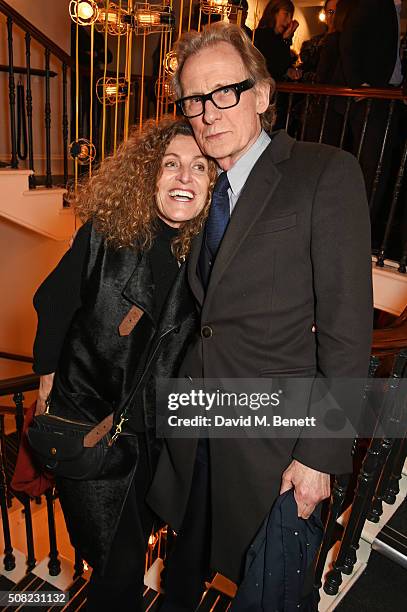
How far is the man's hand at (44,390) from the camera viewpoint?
1710 mm

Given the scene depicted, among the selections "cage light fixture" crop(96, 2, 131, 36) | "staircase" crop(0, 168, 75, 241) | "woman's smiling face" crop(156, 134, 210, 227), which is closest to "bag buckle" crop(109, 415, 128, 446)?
"woman's smiling face" crop(156, 134, 210, 227)

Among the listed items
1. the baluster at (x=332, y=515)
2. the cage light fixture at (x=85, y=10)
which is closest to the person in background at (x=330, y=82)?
the cage light fixture at (x=85, y=10)

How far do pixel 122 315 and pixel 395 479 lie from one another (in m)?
1.32

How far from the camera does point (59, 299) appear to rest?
5.24 ft

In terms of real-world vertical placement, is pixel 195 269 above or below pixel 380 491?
above

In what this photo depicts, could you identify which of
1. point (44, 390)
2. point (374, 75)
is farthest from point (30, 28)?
point (44, 390)

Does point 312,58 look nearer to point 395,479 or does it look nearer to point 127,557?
point 395,479

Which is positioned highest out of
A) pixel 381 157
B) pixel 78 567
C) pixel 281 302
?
pixel 381 157

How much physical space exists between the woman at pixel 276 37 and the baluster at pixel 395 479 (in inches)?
119

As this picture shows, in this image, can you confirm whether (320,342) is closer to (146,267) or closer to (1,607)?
(146,267)

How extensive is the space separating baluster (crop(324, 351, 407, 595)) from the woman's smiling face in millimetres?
831

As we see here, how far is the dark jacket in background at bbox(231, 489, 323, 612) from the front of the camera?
4.24 feet

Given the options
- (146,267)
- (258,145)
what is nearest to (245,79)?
(258,145)

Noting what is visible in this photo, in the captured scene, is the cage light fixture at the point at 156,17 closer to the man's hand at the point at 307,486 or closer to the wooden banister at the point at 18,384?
the wooden banister at the point at 18,384
